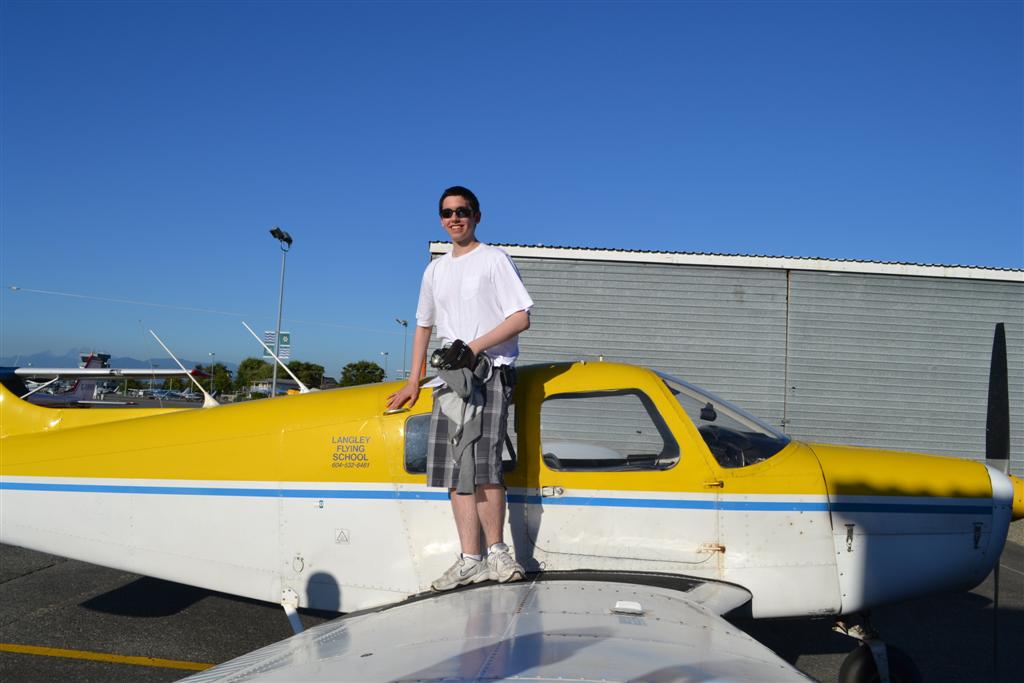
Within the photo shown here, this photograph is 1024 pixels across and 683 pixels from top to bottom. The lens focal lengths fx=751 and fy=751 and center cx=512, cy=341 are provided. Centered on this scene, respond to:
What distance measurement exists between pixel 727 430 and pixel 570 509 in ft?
3.38

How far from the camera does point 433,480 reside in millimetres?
3826

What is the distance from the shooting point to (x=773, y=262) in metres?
11.5

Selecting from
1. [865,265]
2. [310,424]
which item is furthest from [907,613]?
[865,265]

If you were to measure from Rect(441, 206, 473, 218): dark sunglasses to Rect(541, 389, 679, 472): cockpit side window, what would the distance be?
3.64ft

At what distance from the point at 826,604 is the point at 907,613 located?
2.68 metres

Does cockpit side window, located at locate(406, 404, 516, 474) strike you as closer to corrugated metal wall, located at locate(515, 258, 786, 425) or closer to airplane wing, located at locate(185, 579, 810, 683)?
airplane wing, located at locate(185, 579, 810, 683)

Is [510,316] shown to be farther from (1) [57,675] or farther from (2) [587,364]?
(1) [57,675]

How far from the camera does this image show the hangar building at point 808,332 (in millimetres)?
11578

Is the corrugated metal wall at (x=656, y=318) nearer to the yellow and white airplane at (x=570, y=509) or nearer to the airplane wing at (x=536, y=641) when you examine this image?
the yellow and white airplane at (x=570, y=509)

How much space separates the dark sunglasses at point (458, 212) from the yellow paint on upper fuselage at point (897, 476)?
2365 mm

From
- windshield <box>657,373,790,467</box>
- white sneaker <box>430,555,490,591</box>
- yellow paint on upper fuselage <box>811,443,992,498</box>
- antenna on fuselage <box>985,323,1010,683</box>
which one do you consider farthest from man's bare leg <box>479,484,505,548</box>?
antenna on fuselage <box>985,323,1010,683</box>

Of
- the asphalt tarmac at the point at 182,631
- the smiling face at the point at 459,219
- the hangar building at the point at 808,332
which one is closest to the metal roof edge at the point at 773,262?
the hangar building at the point at 808,332

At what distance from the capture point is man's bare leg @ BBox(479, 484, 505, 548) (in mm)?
3725

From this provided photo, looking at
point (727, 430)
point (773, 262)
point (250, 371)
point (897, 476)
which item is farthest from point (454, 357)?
point (250, 371)
